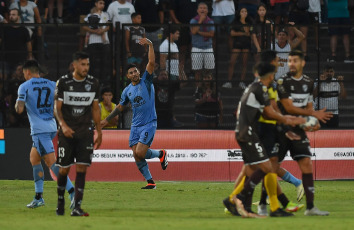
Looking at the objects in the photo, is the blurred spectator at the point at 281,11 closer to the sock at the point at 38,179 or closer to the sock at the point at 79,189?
the sock at the point at 38,179

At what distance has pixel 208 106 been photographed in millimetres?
22453

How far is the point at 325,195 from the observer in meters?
18.0

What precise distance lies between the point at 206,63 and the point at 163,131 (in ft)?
6.18

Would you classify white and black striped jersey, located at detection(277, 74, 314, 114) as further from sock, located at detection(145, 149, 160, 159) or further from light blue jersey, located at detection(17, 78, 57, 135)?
sock, located at detection(145, 149, 160, 159)

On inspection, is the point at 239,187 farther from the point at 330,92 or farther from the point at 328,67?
the point at 328,67

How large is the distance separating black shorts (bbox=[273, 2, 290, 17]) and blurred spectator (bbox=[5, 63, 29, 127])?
22.9ft

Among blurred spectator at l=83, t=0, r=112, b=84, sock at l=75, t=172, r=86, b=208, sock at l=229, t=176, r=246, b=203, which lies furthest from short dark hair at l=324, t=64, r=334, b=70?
sock at l=75, t=172, r=86, b=208

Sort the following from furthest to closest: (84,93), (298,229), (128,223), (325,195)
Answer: (325,195), (84,93), (128,223), (298,229)

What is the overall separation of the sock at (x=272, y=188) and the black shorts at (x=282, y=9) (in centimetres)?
1201

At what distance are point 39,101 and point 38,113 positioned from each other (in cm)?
23

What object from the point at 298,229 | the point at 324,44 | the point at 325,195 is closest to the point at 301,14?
the point at 324,44

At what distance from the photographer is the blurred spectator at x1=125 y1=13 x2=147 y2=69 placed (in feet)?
72.9

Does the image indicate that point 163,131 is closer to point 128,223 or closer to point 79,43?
point 79,43

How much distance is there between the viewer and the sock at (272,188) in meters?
13.7
